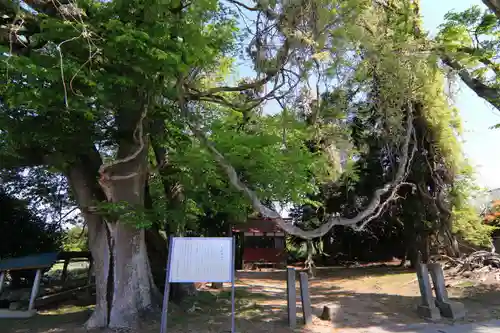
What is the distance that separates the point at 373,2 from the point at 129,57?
22.4ft

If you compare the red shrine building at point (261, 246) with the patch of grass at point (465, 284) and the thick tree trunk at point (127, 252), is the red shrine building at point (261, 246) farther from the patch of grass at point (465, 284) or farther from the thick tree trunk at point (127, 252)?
the thick tree trunk at point (127, 252)

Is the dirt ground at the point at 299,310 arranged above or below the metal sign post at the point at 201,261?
below

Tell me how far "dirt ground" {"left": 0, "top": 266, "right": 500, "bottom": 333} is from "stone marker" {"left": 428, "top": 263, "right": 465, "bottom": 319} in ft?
0.93

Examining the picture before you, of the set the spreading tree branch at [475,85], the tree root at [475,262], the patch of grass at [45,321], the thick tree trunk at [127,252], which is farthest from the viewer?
the tree root at [475,262]

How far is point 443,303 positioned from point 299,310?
3.51 metres

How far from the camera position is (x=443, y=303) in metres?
8.70

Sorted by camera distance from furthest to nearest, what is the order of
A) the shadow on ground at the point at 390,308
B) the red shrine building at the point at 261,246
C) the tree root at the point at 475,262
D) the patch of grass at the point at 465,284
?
the red shrine building at the point at 261,246
the tree root at the point at 475,262
the patch of grass at the point at 465,284
the shadow on ground at the point at 390,308

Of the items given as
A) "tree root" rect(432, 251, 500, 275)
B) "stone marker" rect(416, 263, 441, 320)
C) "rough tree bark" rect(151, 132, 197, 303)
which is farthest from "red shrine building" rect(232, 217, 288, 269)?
"stone marker" rect(416, 263, 441, 320)

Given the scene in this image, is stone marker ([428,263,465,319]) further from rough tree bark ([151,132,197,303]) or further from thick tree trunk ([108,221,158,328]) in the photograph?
thick tree trunk ([108,221,158,328])

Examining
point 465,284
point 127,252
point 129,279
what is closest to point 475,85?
point 465,284

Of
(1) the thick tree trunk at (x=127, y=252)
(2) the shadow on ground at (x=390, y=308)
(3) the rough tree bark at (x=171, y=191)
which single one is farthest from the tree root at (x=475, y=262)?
(1) the thick tree trunk at (x=127, y=252)

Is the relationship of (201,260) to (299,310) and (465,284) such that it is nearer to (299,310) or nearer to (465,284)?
(299,310)

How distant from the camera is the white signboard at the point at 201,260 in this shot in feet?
21.3

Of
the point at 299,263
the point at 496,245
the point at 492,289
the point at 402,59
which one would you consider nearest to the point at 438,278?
the point at 492,289
